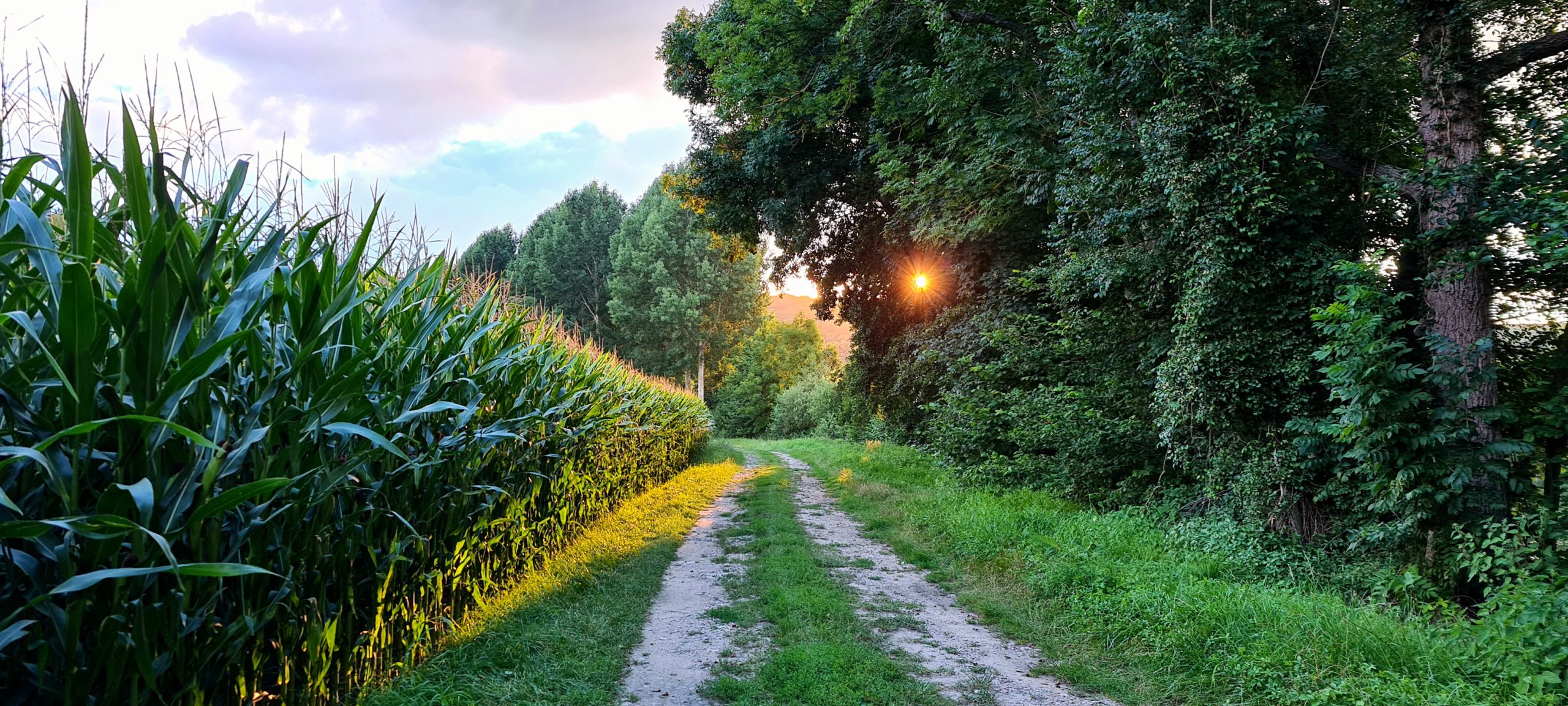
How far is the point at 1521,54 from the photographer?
242 inches

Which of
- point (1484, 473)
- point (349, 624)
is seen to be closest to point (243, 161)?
point (349, 624)

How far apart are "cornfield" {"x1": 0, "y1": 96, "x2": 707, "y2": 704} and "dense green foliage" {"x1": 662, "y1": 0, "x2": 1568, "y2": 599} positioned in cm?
679

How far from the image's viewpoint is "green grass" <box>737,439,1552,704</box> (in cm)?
361

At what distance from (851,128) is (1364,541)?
12543 mm

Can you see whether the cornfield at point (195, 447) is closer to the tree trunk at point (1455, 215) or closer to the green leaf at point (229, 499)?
the green leaf at point (229, 499)

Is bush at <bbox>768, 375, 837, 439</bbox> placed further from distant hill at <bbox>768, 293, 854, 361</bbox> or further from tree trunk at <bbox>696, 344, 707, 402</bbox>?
tree trunk at <bbox>696, 344, 707, 402</bbox>

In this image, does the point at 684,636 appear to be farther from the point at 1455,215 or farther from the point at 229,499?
the point at 1455,215

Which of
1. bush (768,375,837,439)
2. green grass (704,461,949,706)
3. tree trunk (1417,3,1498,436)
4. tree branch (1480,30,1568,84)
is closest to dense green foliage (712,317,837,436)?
bush (768,375,837,439)

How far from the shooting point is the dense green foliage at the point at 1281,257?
5.80 meters

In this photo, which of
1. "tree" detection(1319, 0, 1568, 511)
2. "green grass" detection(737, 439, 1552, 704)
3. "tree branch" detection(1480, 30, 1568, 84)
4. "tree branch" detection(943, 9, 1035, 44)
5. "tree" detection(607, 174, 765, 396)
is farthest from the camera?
"tree" detection(607, 174, 765, 396)

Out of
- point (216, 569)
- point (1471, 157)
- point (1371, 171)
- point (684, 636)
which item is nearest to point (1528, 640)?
point (1471, 157)

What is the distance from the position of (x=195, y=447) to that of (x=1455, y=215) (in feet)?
27.9

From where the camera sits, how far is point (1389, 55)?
688cm

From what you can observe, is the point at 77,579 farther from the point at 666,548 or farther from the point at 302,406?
the point at 666,548
